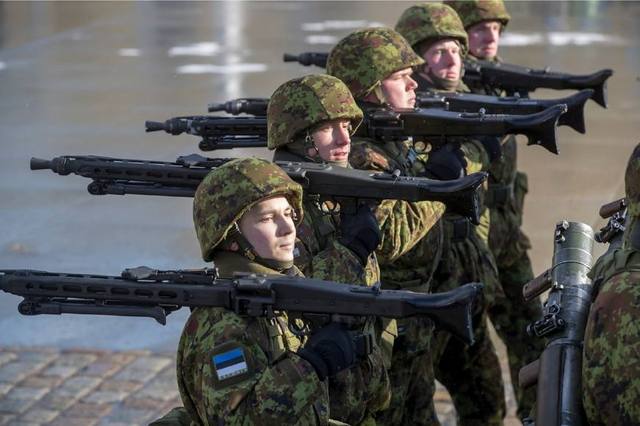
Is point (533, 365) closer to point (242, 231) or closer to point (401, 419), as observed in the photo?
point (242, 231)

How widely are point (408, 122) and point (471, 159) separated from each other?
58 cm

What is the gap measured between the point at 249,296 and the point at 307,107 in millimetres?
1584

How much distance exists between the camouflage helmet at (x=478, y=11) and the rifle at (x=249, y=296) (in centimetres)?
400

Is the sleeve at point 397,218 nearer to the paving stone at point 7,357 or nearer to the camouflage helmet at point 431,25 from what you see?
the camouflage helmet at point 431,25

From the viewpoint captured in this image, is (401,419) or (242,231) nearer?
(242,231)

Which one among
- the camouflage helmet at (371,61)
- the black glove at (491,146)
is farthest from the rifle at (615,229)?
the black glove at (491,146)

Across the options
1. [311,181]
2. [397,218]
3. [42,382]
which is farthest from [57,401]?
[311,181]

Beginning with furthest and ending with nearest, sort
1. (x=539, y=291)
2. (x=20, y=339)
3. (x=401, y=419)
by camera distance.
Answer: (x=20, y=339) < (x=401, y=419) < (x=539, y=291)

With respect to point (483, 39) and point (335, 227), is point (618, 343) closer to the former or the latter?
point (335, 227)

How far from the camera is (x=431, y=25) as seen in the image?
24.8 ft

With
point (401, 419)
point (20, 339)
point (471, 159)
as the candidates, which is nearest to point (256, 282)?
point (401, 419)

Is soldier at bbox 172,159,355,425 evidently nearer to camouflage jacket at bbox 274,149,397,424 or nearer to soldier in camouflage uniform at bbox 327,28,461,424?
camouflage jacket at bbox 274,149,397,424

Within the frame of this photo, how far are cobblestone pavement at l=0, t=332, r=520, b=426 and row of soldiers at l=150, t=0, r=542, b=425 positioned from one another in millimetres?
934

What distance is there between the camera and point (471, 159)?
7023mm
